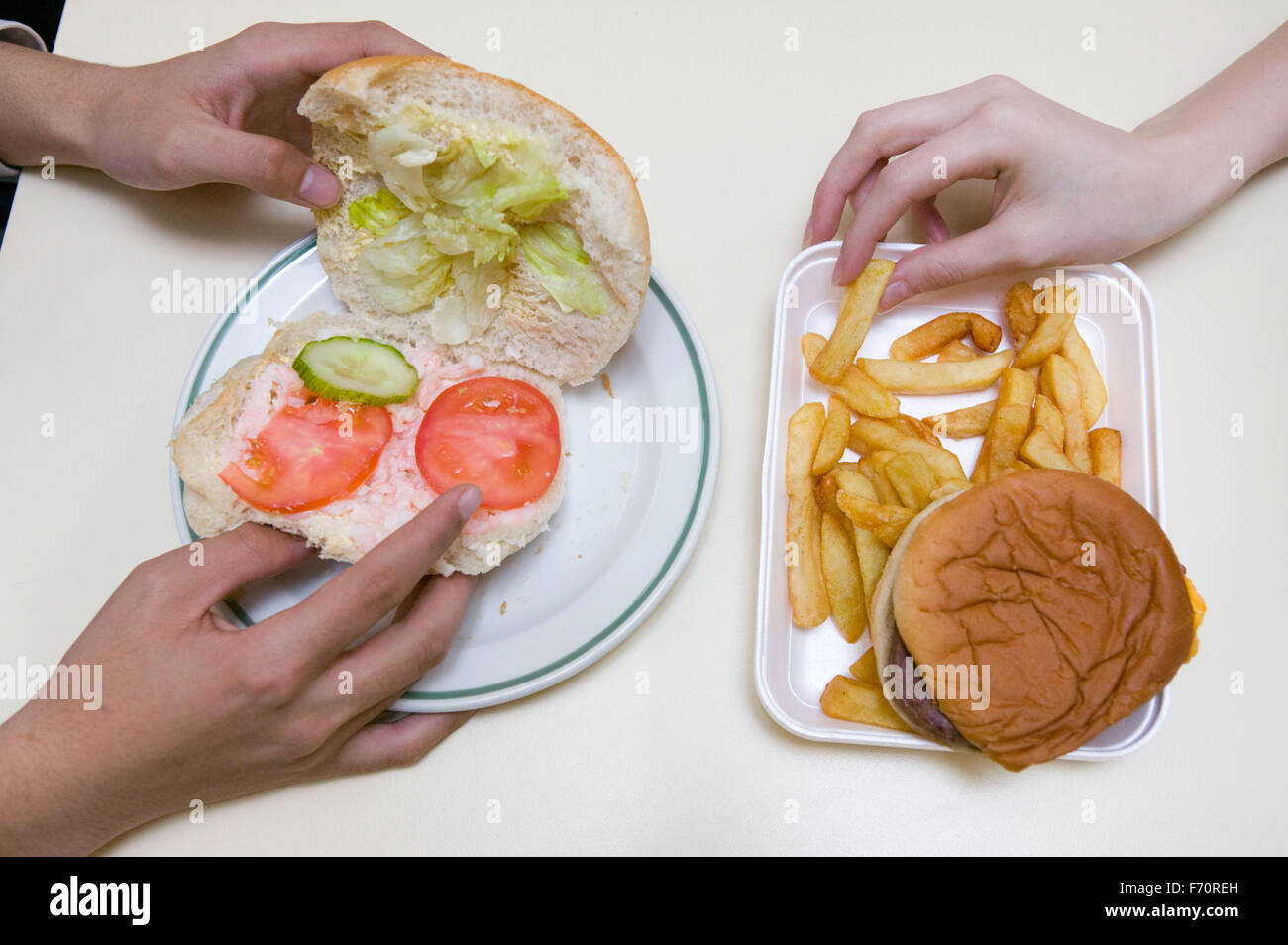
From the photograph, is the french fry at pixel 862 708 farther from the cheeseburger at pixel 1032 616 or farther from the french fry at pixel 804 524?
the french fry at pixel 804 524

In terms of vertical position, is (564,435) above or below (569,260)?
below

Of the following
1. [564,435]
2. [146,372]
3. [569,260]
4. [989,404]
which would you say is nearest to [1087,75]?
[989,404]

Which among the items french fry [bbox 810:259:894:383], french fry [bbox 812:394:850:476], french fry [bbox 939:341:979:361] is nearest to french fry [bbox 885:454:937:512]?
french fry [bbox 812:394:850:476]

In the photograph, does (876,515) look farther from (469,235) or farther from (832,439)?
(469,235)

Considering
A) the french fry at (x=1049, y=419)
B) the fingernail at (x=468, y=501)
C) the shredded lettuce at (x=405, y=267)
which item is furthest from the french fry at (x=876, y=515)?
the shredded lettuce at (x=405, y=267)
